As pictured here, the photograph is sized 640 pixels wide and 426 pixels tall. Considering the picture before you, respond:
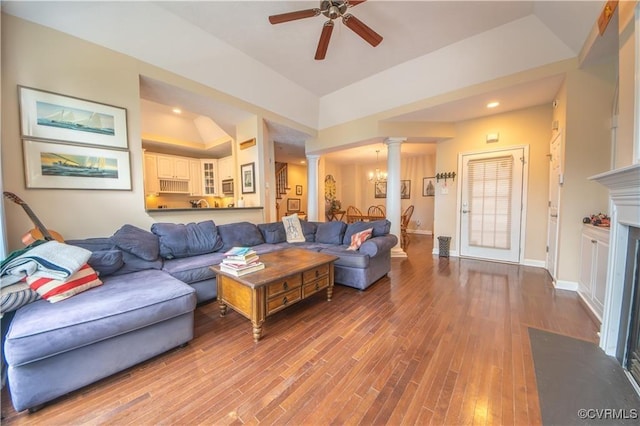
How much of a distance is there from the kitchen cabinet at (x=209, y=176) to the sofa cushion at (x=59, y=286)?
4686 millimetres

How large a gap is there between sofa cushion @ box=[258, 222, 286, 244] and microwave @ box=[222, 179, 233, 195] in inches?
97.4

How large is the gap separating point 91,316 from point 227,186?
476 cm

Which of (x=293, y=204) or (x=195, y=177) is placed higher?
(x=195, y=177)

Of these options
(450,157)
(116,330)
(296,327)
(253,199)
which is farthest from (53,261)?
(450,157)

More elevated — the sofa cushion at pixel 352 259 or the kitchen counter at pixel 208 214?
the kitchen counter at pixel 208 214

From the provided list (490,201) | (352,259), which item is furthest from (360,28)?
(490,201)

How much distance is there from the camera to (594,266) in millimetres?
2227

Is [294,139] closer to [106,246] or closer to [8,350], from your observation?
[106,246]

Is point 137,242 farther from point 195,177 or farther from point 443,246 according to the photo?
point 443,246

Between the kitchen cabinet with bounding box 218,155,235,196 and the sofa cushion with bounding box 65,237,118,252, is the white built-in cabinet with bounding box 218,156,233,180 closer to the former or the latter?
the kitchen cabinet with bounding box 218,155,235,196

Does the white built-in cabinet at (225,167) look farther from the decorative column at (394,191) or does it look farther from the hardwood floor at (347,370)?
the hardwood floor at (347,370)

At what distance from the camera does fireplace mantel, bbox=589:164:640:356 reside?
56.6 inches

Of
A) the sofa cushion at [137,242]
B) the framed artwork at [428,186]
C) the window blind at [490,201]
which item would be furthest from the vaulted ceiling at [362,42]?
the framed artwork at [428,186]

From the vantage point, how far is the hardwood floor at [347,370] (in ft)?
3.81
